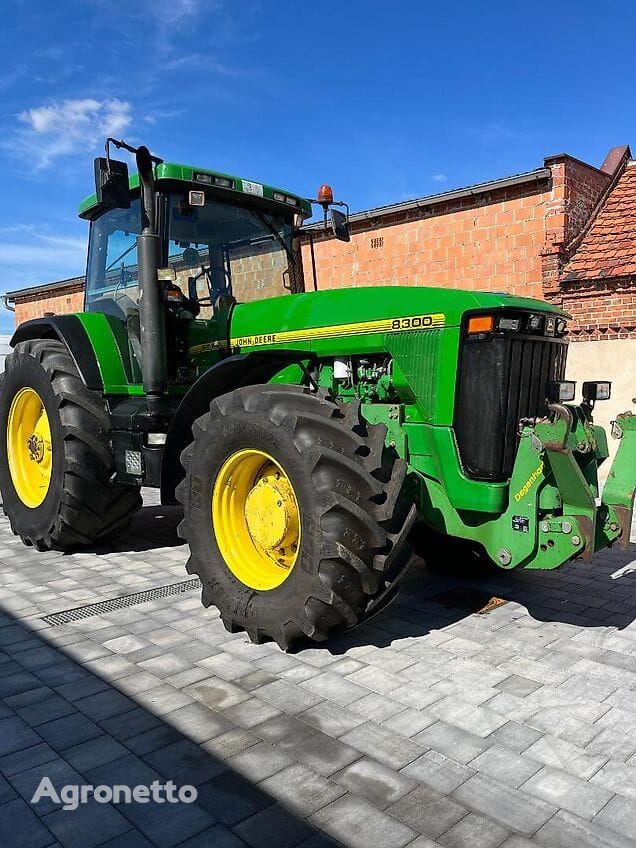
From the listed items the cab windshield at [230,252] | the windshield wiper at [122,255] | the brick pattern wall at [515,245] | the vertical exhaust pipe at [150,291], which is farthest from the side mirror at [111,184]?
the brick pattern wall at [515,245]

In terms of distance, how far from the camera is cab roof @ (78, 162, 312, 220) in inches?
194

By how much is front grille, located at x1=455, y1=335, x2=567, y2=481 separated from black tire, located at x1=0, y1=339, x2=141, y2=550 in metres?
2.86

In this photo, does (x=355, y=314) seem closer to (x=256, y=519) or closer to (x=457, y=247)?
(x=256, y=519)

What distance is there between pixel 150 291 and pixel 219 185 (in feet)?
3.20

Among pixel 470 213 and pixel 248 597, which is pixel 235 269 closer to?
pixel 248 597

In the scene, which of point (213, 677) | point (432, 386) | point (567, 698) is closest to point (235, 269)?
point (432, 386)

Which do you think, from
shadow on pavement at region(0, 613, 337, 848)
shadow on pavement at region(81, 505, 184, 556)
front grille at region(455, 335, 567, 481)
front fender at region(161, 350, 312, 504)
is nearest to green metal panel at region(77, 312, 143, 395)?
front fender at region(161, 350, 312, 504)

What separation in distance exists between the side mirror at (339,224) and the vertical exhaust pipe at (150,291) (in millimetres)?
1409

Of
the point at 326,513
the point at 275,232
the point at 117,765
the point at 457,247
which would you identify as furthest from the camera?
the point at 457,247

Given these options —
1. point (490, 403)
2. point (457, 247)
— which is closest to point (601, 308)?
point (457, 247)

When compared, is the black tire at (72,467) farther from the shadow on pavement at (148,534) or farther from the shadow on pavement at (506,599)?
the shadow on pavement at (506,599)

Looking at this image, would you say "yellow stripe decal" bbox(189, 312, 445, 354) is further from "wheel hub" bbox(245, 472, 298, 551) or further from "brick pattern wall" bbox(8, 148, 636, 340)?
"brick pattern wall" bbox(8, 148, 636, 340)

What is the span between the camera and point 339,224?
18.5 feet

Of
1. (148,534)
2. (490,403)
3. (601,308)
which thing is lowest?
(148,534)
